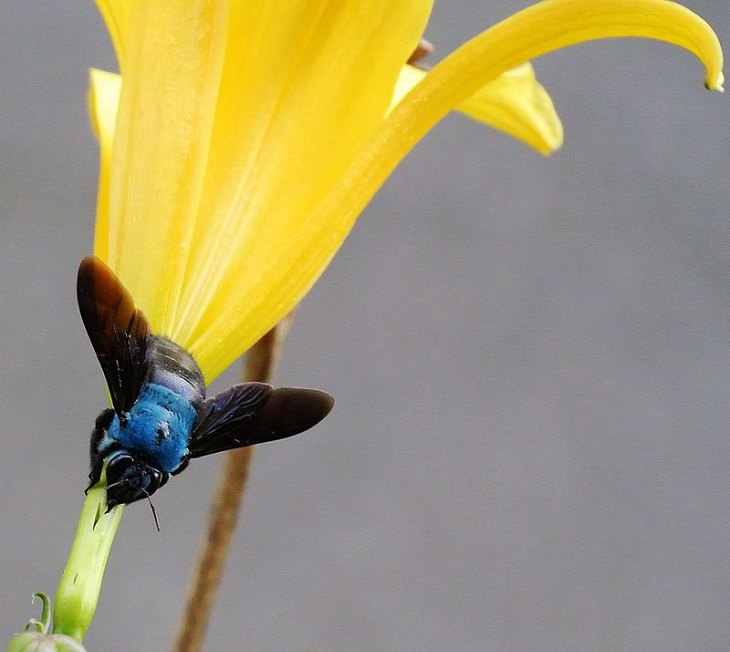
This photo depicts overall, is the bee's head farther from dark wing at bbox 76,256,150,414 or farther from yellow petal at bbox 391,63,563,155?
yellow petal at bbox 391,63,563,155

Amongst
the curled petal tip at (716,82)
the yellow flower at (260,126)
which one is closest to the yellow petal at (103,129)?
the yellow flower at (260,126)

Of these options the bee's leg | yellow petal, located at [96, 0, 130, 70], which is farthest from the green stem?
yellow petal, located at [96, 0, 130, 70]

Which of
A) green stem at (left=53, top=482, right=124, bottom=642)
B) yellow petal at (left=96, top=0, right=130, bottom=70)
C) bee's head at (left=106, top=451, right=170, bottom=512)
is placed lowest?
green stem at (left=53, top=482, right=124, bottom=642)

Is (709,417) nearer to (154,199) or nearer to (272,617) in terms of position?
(272,617)

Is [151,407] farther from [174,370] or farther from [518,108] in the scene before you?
[518,108]

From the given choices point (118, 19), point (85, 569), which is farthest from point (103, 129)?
point (85, 569)

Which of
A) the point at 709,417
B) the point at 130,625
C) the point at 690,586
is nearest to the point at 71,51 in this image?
the point at 130,625
